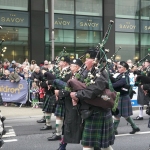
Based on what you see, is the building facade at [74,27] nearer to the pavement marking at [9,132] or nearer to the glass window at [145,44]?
the glass window at [145,44]

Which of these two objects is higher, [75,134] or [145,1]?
[145,1]

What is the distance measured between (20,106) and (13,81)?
0.97 m

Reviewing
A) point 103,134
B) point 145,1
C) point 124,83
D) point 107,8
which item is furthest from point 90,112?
point 145,1

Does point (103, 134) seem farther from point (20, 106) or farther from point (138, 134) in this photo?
point (20, 106)

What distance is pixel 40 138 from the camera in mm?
6414

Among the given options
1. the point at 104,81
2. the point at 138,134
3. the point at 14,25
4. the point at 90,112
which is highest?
the point at 14,25

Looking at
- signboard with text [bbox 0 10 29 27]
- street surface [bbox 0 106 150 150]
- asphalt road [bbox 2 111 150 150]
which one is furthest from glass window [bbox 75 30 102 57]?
asphalt road [bbox 2 111 150 150]

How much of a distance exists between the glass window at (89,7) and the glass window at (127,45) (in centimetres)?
198

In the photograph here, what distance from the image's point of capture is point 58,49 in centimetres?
1658

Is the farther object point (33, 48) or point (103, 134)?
point (33, 48)

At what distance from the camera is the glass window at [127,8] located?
1831 centimetres

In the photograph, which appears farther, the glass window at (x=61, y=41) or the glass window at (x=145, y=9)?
the glass window at (x=145, y=9)

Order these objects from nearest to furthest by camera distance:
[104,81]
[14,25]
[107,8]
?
[104,81] → [14,25] → [107,8]

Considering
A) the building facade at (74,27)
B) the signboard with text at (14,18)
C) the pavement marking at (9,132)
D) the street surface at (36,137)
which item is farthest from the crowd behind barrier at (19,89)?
the signboard with text at (14,18)
